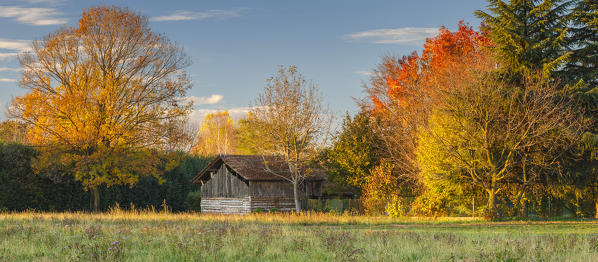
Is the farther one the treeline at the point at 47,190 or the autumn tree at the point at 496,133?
the treeline at the point at 47,190

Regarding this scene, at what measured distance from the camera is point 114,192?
44125 mm

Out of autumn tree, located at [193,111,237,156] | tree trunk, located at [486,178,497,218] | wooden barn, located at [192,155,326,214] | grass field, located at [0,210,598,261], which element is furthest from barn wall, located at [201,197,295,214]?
autumn tree, located at [193,111,237,156]

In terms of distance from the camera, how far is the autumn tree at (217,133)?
106 m

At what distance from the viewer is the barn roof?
149 ft

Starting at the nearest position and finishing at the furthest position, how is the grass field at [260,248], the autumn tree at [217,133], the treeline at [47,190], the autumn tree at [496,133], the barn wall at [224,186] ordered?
the grass field at [260,248] → the autumn tree at [496,133] → the treeline at [47,190] → the barn wall at [224,186] → the autumn tree at [217,133]

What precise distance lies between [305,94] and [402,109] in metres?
8.76

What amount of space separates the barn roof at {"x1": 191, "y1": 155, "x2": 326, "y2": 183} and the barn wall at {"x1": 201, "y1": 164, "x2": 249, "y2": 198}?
2.47 feet

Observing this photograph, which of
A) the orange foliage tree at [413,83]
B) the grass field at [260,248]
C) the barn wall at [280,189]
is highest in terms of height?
the orange foliage tree at [413,83]

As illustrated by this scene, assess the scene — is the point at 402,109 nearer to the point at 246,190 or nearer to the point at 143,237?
the point at 246,190

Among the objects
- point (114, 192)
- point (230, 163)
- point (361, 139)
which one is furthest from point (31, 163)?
point (361, 139)

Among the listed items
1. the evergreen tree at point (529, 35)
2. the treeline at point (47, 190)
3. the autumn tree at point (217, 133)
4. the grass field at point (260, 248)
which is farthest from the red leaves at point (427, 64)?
the autumn tree at point (217, 133)

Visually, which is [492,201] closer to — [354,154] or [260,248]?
[354,154]

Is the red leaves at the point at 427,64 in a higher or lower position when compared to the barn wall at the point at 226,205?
higher

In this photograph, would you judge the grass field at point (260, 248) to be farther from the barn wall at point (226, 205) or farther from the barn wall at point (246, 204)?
the barn wall at point (226, 205)
